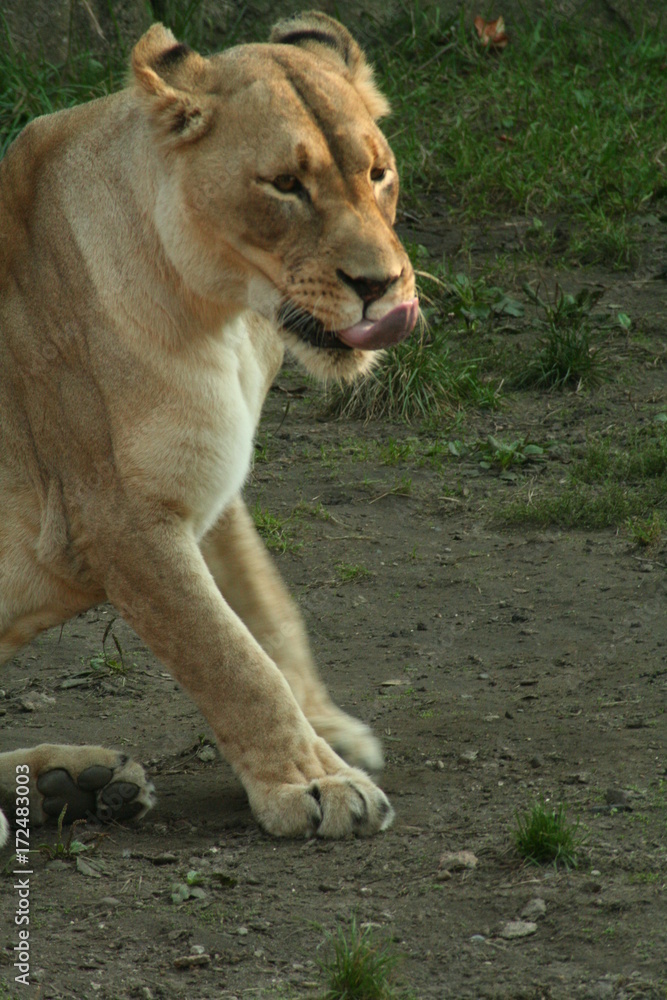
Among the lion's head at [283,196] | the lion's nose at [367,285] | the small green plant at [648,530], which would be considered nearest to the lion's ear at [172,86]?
the lion's head at [283,196]

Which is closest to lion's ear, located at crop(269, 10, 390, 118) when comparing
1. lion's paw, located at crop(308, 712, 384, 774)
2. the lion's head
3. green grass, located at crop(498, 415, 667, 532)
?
the lion's head

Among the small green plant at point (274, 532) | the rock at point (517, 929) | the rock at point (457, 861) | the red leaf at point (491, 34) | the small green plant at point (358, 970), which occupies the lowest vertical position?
the small green plant at point (274, 532)

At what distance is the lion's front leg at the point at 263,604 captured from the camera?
3.58 metres

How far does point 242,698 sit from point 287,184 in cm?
116

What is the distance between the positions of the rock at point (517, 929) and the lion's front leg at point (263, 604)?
1.05m

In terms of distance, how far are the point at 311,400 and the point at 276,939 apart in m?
3.69

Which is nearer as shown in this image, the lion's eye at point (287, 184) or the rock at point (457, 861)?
the rock at point (457, 861)

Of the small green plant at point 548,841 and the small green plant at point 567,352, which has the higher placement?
the small green plant at point 548,841

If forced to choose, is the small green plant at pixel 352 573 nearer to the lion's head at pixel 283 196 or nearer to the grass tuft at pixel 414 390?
the grass tuft at pixel 414 390

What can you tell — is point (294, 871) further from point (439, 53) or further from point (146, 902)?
point (439, 53)

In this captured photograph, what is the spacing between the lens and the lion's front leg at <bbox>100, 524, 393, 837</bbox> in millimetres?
2988

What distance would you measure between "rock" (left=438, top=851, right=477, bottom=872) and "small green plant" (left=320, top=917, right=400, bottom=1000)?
1.08 ft

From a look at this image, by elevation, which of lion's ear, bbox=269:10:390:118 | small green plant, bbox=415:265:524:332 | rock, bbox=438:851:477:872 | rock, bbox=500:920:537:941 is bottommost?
small green plant, bbox=415:265:524:332

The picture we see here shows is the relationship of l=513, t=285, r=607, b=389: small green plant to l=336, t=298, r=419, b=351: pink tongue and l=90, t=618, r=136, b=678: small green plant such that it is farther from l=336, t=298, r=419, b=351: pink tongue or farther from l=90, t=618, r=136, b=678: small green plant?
l=336, t=298, r=419, b=351: pink tongue
